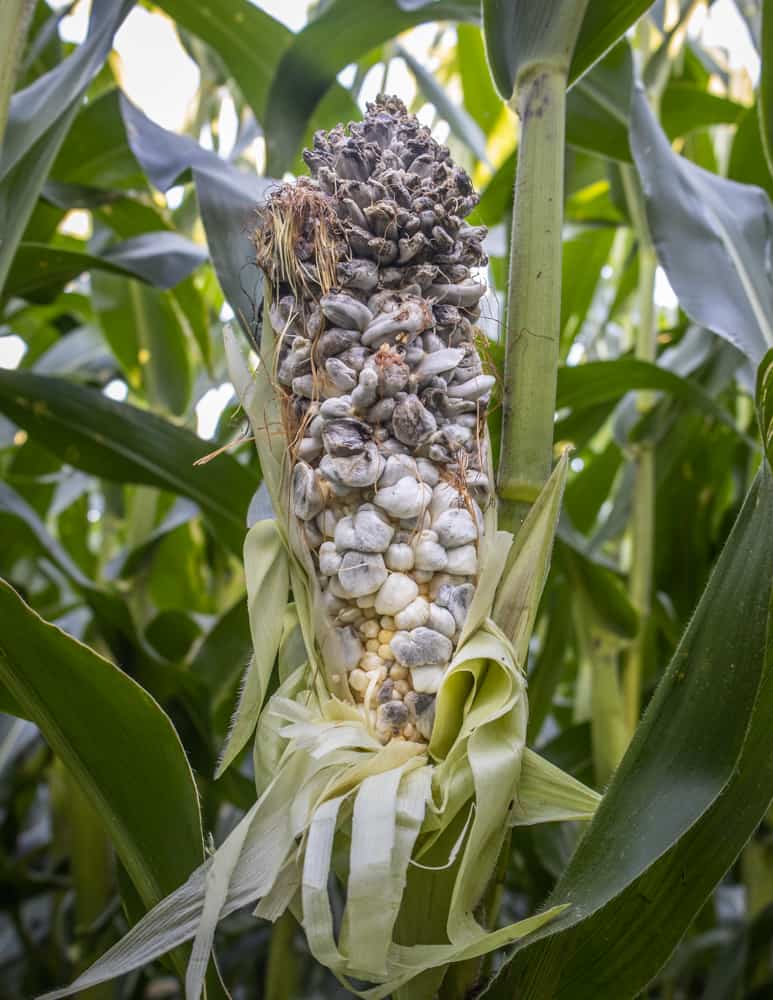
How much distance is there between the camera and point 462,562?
0.58 m

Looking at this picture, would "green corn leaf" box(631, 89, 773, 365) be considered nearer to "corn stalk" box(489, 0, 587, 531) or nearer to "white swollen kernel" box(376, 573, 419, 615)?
"corn stalk" box(489, 0, 587, 531)

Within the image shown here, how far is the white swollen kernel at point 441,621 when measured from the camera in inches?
22.7

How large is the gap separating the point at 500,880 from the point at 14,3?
0.81 metres

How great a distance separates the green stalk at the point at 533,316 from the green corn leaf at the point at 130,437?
1.49 feet

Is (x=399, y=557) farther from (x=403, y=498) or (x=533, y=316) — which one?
(x=533, y=316)

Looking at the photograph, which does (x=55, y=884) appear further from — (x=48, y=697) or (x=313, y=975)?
(x=48, y=697)

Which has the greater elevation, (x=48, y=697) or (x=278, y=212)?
(x=278, y=212)

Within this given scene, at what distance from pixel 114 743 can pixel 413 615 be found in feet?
0.70

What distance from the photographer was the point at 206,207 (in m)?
0.92

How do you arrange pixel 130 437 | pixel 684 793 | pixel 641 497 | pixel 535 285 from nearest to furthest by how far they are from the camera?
pixel 684 793, pixel 535 285, pixel 130 437, pixel 641 497

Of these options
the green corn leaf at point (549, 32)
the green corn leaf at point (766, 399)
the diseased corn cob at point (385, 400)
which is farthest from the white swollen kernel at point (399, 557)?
the green corn leaf at point (549, 32)

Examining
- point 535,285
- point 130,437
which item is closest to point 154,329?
point 130,437

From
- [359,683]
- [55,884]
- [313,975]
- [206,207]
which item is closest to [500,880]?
[359,683]

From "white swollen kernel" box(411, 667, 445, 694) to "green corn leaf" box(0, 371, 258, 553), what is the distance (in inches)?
20.1
